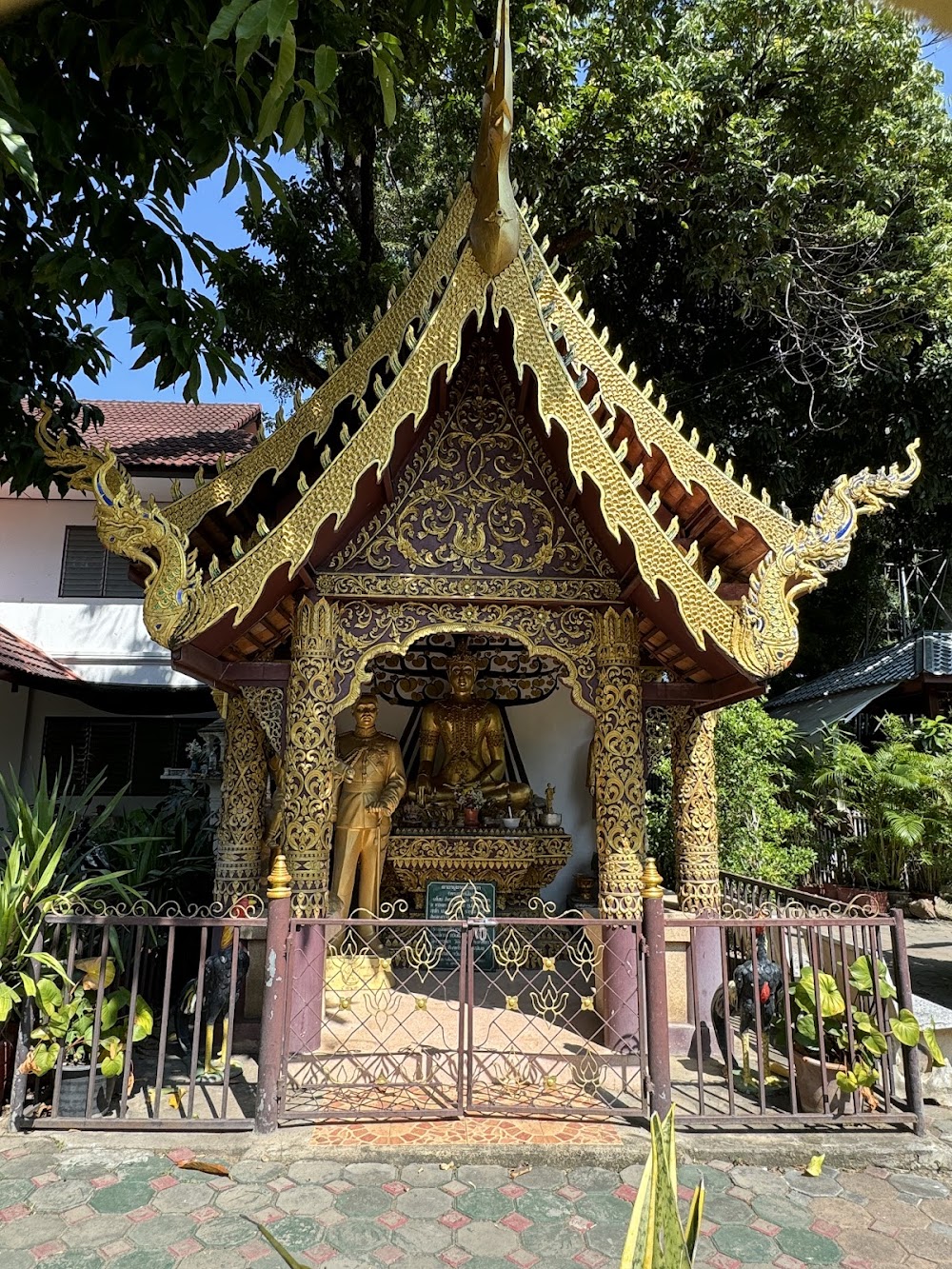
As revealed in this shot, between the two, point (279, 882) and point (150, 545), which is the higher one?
point (150, 545)

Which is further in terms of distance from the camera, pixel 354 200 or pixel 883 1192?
pixel 354 200

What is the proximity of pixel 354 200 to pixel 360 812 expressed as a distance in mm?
9261

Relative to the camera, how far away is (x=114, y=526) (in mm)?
4461

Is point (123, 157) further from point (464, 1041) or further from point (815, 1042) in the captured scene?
point (815, 1042)

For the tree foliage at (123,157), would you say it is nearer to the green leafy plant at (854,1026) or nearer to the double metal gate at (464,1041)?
the double metal gate at (464,1041)

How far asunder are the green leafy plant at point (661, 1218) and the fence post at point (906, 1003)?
11.0 ft

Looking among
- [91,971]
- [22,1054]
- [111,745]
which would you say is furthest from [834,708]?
[22,1054]

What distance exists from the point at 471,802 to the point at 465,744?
2.13 ft

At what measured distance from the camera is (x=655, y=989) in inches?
166

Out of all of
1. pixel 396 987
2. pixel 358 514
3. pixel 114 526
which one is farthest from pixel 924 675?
pixel 114 526

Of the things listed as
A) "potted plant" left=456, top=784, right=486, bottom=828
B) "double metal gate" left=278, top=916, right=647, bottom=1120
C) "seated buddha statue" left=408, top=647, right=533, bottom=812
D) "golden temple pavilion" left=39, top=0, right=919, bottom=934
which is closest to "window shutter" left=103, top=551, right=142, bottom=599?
"seated buddha statue" left=408, top=647, right=533, bottom=812

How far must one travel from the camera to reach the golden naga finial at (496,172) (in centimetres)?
409

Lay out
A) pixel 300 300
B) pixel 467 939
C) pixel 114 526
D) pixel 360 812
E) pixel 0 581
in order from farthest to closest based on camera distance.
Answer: pixel 0 581
pixel 300 300
pixel 360 812
pixel 114 526
pixel 467 939

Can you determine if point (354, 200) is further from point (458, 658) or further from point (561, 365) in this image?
point (561, 365)
